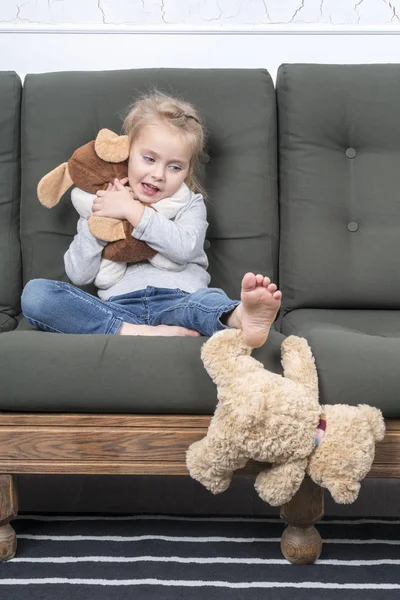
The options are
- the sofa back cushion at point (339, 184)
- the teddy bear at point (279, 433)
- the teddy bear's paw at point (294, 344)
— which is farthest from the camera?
the sofa back cushion at point (339, 184)

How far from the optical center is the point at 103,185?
5.87ft

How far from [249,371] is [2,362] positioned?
0.42 m

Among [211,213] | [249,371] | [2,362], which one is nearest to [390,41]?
[211,213]

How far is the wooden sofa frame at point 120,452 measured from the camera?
4.46ft

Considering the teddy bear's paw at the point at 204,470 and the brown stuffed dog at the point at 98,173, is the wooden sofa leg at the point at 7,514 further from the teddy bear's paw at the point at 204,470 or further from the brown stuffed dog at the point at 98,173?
the brown stuffed dog at the point at 98,173

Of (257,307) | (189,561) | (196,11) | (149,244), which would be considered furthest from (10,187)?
(189,561)

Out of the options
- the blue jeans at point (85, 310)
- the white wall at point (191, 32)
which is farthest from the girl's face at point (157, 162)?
the white wall at point (191, 32)

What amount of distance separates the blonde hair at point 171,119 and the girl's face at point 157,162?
0.05 feet

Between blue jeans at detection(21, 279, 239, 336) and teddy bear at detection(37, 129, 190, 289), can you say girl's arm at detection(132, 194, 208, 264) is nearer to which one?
teddy bear at detection(37, 129, 190, 289)

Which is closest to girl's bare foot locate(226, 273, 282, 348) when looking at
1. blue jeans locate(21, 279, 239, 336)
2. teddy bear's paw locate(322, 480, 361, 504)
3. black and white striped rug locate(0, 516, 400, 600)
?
blue jeans locate(21, 279, 239, 336)

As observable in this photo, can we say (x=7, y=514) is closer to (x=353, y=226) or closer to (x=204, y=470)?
(x=204, y=470)

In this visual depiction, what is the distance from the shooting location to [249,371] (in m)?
1.29

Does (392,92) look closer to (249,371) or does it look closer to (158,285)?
(158,285)

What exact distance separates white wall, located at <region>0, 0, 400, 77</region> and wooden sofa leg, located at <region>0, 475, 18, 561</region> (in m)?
1.36
